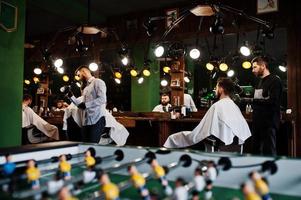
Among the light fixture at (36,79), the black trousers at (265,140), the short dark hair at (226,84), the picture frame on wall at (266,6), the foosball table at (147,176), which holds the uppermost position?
the picture frame on wall at (266,6)

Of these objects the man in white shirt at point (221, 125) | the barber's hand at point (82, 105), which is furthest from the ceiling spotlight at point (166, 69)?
the barber's hand at point (82, 105)

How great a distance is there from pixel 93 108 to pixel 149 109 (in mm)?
3742

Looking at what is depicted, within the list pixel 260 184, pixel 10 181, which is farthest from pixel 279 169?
pixel 10 181

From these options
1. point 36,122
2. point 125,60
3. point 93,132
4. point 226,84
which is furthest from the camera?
point 125,60

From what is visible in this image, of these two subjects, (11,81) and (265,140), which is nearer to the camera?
(265,140)

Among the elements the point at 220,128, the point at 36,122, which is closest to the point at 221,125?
the point at 220,128

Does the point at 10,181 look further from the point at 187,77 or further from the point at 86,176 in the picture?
the point at 187,77

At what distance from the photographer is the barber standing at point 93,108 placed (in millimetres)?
4000

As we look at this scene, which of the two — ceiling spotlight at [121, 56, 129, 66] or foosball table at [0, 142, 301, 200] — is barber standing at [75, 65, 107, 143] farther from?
ceiling spotlight at [121, 56, 129, 66]

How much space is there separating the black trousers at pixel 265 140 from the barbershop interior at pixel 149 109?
0.04 ft

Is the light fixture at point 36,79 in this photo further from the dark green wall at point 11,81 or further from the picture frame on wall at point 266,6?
the picture frame on wall at point 266,6

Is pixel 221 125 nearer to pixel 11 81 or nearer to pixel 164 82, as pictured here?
pixel 11 81

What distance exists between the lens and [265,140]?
3643 mm

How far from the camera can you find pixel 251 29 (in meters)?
5.90
